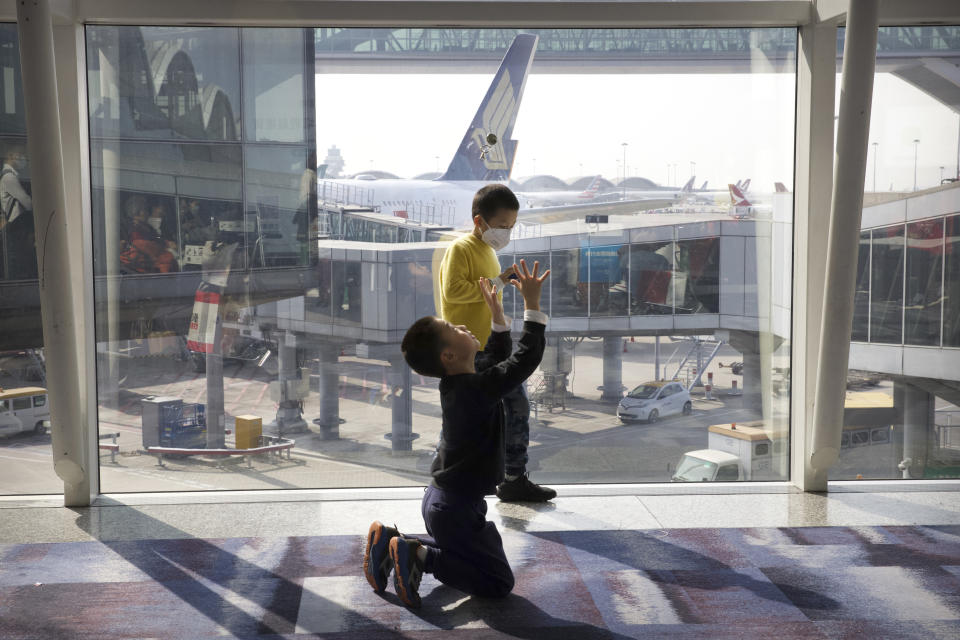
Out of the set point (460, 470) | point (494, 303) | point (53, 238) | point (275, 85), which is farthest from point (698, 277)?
point (53, 238)

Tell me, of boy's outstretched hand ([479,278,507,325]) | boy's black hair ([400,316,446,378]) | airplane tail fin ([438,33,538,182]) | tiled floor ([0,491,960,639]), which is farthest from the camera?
airplane tail fin ([438,33,538,182])

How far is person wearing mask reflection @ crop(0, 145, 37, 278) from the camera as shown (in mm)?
3689

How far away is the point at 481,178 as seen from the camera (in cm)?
386

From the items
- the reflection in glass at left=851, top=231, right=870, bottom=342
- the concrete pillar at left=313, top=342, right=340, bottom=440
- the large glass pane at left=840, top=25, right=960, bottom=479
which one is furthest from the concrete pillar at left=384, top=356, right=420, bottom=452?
the reflection in glass at left=851, top=231, right=870, bottom=342

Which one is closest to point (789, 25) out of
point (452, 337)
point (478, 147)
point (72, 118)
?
point (478, 147)

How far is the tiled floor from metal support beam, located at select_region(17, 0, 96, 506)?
1.13ft

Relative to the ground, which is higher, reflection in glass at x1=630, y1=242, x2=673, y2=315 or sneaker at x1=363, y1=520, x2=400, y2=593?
reflection in glass at x1=630, y1=242, x2=673, y2=315

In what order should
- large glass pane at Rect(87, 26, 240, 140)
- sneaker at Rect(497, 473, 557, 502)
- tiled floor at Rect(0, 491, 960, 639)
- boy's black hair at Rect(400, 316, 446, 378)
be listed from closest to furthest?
1. tiled floor at Rect(0, 491, 960, 639)
2. boy's black hair at Rect(400, 316, 446, 378)
3. sneaker at Rect(497, 473, 557, 502)
4. large glass pane at Rect(87, 26, 240, 140)

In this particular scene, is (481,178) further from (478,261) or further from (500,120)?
(478,261)

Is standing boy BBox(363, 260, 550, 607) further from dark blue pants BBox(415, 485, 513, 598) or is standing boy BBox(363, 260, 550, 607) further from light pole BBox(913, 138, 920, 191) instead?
light pole BBox(913, 138, 920, 191)

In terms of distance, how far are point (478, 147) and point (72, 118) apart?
170 centimetres

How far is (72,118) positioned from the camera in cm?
344

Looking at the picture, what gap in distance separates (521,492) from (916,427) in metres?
2.02

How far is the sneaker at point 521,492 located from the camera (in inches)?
137
